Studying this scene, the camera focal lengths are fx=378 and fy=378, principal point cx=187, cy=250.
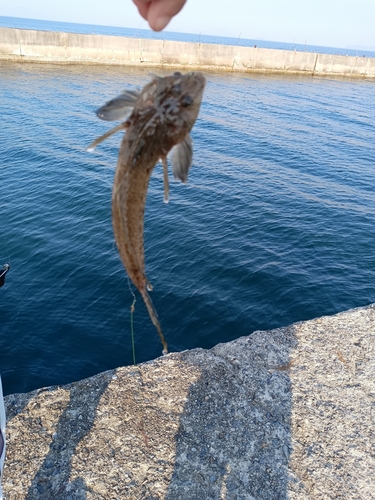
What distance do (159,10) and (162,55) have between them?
7129cm

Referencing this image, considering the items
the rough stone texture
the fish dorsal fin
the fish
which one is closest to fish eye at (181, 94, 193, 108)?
the fish

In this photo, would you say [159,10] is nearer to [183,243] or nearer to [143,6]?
[143,6]

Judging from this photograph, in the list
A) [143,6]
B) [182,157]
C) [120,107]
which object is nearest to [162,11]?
[143,6]

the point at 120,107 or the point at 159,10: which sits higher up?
the point at 159,10

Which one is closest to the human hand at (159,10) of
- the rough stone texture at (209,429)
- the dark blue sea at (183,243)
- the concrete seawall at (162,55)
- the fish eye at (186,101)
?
the fish eye at (186,101)

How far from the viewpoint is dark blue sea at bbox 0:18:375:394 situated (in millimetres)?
12016

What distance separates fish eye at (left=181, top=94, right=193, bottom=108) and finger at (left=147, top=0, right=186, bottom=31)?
0.93 meters

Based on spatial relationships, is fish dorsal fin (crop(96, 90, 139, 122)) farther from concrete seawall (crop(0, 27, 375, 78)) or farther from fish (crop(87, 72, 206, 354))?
concrete seawall (crop(0, 27, 375, 78))

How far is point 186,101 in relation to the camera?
3.57 metres

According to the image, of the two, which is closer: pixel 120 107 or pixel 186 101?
pixel 120 107

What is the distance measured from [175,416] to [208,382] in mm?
971

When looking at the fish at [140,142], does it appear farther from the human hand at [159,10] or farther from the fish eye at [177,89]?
the human hand at [159,10]

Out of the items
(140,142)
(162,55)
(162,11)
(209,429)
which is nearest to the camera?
(162,11)

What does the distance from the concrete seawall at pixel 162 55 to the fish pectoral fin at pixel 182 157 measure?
67404mm
